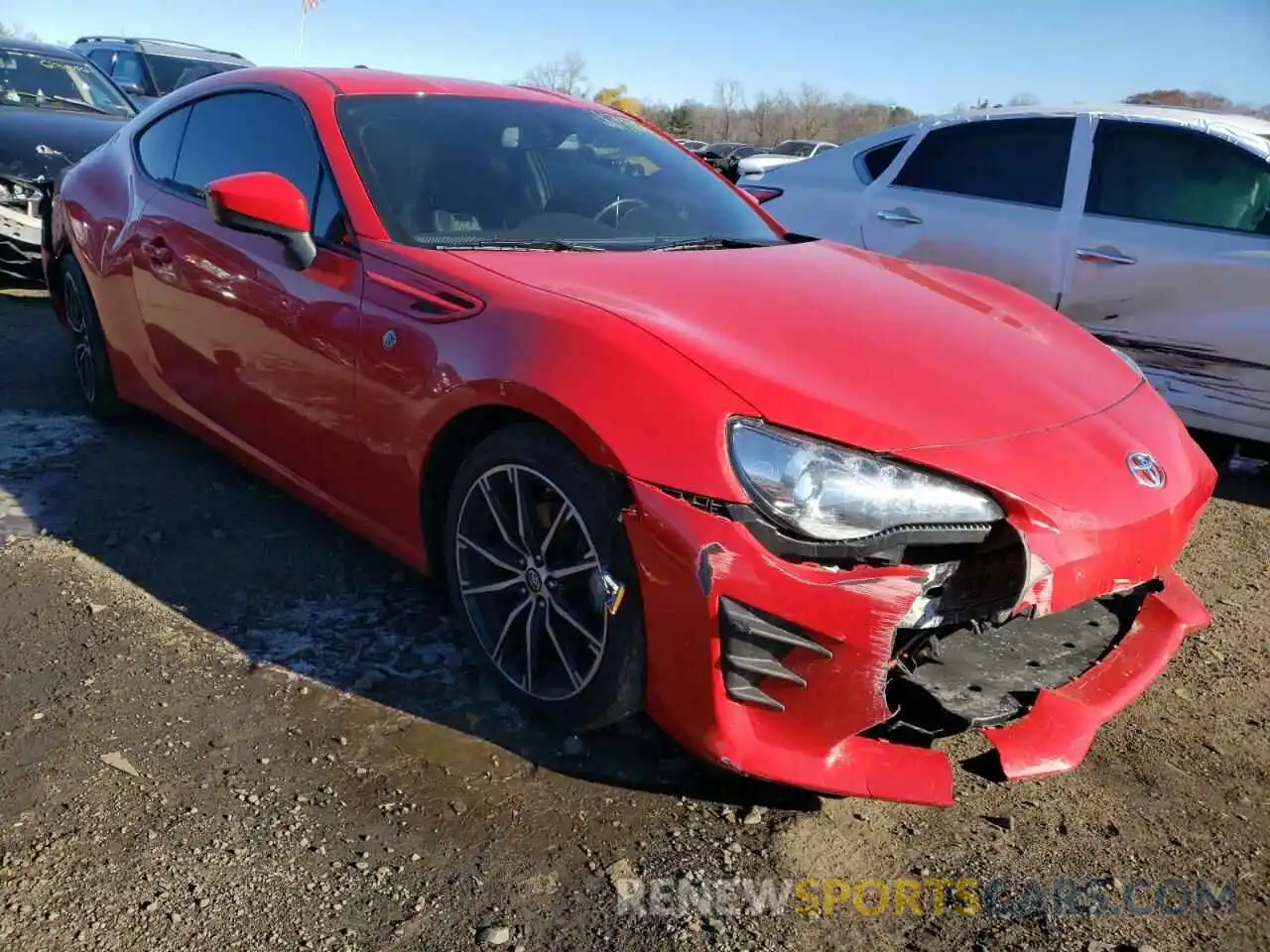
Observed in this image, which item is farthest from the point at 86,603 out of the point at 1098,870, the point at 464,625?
the point at 1098,870

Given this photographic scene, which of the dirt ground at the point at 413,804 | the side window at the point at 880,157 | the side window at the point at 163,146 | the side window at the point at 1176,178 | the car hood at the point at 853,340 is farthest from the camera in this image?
the side window at the point at 880,157

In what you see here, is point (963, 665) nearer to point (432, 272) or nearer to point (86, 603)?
point (432, 272)

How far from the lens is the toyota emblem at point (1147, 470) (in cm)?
233

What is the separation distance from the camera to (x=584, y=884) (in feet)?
6.77

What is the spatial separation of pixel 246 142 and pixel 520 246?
1.22m

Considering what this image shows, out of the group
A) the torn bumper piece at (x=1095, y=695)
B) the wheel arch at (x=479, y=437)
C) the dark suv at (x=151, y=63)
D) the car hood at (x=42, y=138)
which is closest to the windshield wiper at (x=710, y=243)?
the wheel arch at (x=479, y=437)

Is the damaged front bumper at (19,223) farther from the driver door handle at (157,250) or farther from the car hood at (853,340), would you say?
the car hood at (853,340)

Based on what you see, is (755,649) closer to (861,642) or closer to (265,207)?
(861,642)

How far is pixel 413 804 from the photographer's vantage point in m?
2.27

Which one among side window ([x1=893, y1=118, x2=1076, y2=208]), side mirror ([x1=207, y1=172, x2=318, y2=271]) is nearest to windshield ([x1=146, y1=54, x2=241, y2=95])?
side window ([x1=893, y1=118, x2=1076, y2=208])

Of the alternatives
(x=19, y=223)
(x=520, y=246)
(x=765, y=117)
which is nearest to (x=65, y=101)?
(x=19, y=223)

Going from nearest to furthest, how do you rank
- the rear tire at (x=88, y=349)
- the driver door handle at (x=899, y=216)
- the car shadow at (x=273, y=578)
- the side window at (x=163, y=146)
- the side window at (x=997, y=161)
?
the car shadow at (x=273, y=578), the side window at (x=163, y=146), the rear tire at (x=88, y=349), the side window at (x=997, y=161), the driver door handle at (x=899, y=216)

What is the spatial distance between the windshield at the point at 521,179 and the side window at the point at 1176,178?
2.17 meters

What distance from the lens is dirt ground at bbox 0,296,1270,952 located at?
77.8 inches
